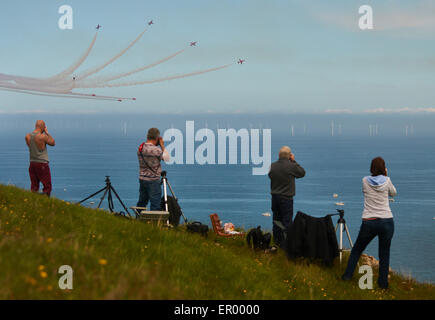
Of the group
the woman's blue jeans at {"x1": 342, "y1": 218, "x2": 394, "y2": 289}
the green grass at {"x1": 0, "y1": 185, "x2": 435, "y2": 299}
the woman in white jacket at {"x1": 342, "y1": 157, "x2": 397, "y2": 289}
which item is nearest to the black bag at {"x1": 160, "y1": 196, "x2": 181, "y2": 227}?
the green grass at {"x1": 0, "y1": 185, "x2": 435, "y2": 299}

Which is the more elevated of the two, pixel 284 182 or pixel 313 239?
pixel 284 182

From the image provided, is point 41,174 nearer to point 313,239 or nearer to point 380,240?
point 313,239

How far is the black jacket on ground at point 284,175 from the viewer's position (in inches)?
426

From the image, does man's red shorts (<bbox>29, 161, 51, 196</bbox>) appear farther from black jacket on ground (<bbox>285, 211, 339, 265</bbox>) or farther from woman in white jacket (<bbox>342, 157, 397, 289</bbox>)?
woman in white jacket (<bbox>342, 157, 397, 289</bbox>)

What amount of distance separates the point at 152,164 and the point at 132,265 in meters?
5.03

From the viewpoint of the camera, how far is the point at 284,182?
10.9 metres

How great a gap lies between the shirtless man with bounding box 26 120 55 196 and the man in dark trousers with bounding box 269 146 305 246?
6189 millimetres

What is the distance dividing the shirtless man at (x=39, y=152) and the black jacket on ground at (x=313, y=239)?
23.0ft

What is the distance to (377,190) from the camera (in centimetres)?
874

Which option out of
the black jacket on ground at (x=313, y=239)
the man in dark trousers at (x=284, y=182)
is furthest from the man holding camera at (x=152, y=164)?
the black jacket on ground at (x=313, y=239)

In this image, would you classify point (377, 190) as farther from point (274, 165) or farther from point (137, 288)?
point (137, 288)

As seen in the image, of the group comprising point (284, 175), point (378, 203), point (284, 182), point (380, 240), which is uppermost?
point (284, 175)

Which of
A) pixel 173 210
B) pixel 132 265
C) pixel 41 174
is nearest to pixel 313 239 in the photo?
pixel 173 210
